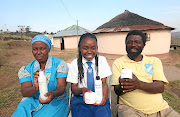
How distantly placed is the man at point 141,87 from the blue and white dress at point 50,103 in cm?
88

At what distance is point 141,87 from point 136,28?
938 cm

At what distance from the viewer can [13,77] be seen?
219 inches

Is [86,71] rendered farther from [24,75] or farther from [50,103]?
[24,75]

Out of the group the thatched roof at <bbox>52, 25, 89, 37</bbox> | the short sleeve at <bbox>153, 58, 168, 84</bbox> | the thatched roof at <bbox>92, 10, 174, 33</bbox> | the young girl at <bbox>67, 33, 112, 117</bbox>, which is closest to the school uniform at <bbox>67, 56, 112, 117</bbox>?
the young girl at <bbox>67, 33, 112, 117</bbox>

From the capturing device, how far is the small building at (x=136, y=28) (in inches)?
397

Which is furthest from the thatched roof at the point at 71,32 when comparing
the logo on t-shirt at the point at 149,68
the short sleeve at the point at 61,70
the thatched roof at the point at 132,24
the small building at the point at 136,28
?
the logo on t-shirt at the point at 149,68

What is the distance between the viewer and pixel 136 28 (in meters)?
9.93

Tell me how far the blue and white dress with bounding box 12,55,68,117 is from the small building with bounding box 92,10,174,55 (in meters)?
9.05

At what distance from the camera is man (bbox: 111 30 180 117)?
171 cm

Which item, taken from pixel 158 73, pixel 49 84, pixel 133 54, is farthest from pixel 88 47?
pixel 158 73

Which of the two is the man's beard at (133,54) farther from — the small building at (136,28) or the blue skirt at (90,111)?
the small building at (136,28)

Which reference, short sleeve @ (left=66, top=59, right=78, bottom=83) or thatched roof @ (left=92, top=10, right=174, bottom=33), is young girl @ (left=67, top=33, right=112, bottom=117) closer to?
short sleeve @ (left=66, top=59, right=78, bottom=83)

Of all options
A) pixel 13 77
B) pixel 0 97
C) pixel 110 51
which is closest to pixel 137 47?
pixel 0 97

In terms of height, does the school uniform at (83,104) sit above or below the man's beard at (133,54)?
below
